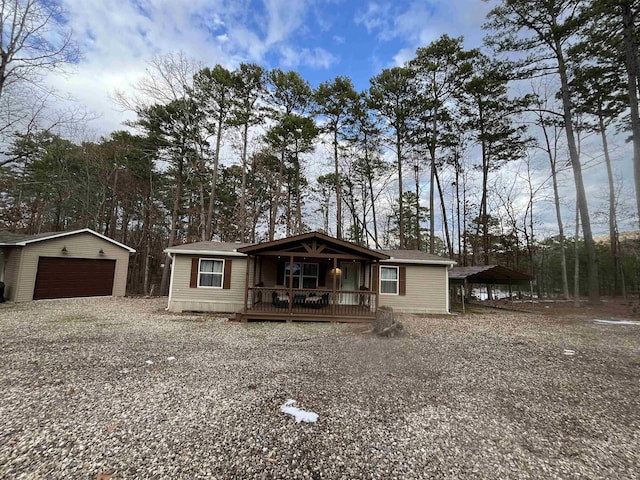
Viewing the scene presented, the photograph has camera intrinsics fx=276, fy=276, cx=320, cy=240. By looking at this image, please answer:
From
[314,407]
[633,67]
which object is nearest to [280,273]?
[314,407]

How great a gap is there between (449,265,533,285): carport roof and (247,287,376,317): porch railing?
4.66 meters

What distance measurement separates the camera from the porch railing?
29.3ft

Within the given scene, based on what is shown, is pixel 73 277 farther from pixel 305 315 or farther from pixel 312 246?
pixel 312 246

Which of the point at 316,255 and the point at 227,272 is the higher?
the point at 316,255

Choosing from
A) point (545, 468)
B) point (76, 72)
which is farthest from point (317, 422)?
point (76, 72)

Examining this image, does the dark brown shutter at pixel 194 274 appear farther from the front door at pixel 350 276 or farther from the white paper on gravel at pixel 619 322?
the white paper on gravel at pixel 619 322

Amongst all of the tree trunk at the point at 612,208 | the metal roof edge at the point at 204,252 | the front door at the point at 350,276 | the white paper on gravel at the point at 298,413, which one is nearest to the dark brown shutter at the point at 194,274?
the metal roof edge at the point at 204,252

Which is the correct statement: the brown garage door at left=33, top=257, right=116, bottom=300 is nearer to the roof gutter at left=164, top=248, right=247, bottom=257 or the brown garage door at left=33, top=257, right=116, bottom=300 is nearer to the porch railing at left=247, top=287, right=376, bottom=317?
the roof gutter at left=164, top=248, right=247, bottom=257

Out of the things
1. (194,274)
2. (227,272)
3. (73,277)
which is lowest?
(73,277)

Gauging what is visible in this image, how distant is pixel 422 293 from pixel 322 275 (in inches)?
162

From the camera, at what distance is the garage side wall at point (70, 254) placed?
11.1 metres

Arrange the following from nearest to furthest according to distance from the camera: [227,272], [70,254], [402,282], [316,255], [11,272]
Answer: [316,255], [227,272], [402,282], [11,272], [70,254]

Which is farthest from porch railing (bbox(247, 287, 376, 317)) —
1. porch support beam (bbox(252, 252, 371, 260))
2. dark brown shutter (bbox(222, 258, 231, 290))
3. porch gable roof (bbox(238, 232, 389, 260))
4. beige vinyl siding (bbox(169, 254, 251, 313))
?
porch gable roof (bbox(238, 232, 389, 260))

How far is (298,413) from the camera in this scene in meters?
3.15
